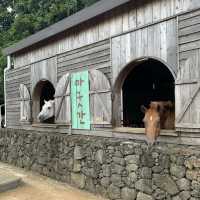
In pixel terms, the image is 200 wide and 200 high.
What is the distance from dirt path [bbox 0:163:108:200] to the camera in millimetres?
8812

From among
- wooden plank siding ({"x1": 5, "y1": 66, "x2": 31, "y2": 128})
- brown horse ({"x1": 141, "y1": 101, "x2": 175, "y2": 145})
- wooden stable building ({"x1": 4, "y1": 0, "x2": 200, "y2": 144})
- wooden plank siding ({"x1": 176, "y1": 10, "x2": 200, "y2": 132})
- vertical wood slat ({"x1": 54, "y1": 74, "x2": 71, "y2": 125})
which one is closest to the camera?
wooden plank siding ({"x1": 176, "y1": 10, "x2": 200, "y2": 132})

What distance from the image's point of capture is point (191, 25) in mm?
6484

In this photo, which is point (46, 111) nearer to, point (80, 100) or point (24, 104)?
point (80, 100)

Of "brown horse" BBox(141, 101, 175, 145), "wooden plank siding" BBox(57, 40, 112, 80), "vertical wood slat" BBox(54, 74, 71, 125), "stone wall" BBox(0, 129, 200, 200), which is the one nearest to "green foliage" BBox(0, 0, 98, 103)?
"stone wall" BBox(0, 129, 200, 200)

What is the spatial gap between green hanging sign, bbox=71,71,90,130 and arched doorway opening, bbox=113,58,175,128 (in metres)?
0.87

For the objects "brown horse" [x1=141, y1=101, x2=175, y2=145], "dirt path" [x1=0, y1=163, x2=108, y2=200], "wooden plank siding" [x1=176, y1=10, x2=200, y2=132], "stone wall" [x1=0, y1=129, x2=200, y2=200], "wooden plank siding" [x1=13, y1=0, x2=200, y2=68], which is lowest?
"dirt path" [x1=0, y1=163, x2=108, y2=200]

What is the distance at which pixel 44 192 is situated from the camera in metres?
9.38

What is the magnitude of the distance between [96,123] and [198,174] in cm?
341

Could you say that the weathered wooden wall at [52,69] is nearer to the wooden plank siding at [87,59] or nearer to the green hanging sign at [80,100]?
the wooden plank siding at [87,59]

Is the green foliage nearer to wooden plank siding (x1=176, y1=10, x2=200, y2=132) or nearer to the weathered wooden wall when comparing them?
the weathered wooden wall

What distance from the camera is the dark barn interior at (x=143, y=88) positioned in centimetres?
1018

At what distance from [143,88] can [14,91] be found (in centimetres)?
507

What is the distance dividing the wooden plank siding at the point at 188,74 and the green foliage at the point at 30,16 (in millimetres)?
15760

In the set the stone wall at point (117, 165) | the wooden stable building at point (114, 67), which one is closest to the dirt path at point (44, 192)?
the stone wall at point (117, 165)
